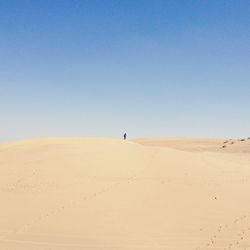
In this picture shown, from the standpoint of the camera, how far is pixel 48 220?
1124 centimetres

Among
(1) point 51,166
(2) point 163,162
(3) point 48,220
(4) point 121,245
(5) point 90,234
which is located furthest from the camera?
(2) point 163,162

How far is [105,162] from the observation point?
17.6m

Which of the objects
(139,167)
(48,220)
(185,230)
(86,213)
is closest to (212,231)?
(185,230)

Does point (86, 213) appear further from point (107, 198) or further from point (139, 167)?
point (139, 167)

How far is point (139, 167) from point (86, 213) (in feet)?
19.5

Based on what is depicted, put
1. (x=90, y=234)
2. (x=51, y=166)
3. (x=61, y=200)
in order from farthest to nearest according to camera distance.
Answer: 1. (x=51, y=166)
2. (x=61, y=200)
3. (x=90, y=234)

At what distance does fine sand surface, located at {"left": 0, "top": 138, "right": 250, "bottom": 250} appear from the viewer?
10.1 metres

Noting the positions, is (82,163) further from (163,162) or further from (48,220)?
(48,220)

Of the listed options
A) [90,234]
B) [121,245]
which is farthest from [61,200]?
[121,245]

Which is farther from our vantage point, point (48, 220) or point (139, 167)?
point (139, 167)

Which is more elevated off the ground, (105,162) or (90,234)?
(105,162)

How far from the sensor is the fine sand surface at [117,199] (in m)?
10.1

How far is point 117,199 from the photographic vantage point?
13.0 meters

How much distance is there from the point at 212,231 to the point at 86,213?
137 inches
